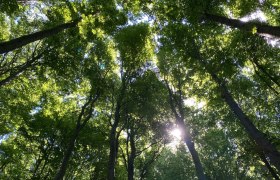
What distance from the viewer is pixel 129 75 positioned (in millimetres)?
19000

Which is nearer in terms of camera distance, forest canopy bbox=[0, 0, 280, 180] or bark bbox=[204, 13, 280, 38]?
Result: bark bbox=[204, 13, 280, 38]

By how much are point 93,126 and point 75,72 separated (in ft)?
34.9

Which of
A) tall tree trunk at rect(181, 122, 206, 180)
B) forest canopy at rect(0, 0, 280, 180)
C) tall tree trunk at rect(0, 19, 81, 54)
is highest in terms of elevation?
forest canopy at rect(0, 0, 280, 180)

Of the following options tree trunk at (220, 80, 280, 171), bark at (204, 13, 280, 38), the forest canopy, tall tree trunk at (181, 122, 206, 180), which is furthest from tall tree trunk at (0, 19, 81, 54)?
tall tree trunk at (181, 122, 206, 180)

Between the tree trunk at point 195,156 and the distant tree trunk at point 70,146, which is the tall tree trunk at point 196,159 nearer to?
the tree trunk at point 195,156

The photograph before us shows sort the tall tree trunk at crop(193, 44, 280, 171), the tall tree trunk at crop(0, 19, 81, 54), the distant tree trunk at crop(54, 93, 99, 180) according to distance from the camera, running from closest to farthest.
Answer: the tall tree trunk at crop(0, 19, 81, 54), the tall tree trunk at crop(193, 44, 280, 171), the distant tree trunk at crop(54, 93, 99, 180)

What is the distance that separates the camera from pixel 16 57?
20.0 meters

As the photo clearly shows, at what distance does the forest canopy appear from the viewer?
11.7 m

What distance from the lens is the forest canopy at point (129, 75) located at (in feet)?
38.4

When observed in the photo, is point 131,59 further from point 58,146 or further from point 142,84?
point 58,146

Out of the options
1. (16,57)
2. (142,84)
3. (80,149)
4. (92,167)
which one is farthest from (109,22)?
(92,167)

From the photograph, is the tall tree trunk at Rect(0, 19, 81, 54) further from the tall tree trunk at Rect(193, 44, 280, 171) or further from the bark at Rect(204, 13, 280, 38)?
the tall tree trunk at Rect(193, 44, 280, 171)

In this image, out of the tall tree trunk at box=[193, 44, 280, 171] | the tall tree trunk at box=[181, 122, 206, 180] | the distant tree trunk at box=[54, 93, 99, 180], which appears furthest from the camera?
the tall tree trunk at box=[181, 122, 206, 180]

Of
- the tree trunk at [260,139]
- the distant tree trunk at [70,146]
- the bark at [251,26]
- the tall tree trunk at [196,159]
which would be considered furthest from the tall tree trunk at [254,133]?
the distant tree trunk at [70,146]
